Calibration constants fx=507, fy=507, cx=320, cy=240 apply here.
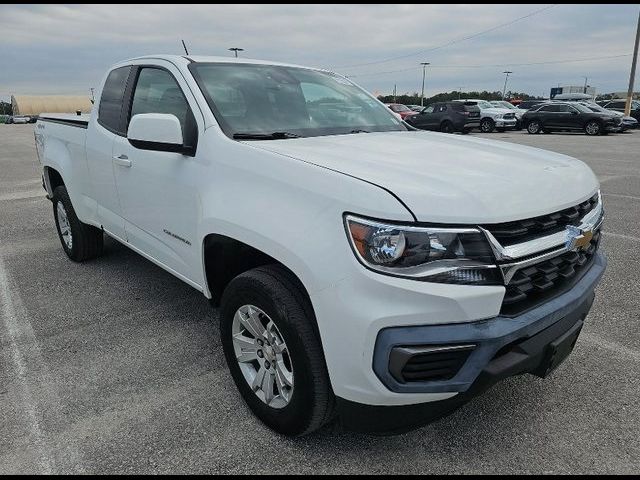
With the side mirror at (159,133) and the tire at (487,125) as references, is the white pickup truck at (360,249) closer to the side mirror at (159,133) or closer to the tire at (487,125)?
the side mirror at (159,133)

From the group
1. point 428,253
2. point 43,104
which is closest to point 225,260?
point 428,253

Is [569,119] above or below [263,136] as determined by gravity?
below

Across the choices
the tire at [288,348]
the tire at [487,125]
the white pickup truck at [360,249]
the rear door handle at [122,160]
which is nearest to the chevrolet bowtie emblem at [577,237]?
the white pickup truck at [360,249]

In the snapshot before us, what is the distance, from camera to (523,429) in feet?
8.21

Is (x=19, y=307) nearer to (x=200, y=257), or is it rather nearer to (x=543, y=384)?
(x=200, y=257)

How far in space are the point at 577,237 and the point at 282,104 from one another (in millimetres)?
1929

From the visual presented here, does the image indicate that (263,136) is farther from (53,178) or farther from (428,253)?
(53,178)

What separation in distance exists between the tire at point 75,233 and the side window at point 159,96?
161 cm

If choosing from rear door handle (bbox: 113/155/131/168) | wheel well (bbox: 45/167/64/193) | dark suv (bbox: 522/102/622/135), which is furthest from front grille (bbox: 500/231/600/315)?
dark suv (bbox: 522/102/622/135)

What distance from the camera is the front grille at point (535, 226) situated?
6.42 ft

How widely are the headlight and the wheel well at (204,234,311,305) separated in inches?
24.1

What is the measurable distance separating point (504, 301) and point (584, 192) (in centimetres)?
86

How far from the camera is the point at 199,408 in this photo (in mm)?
2699

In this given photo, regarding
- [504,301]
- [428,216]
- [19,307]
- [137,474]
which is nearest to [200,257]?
[137,474]
